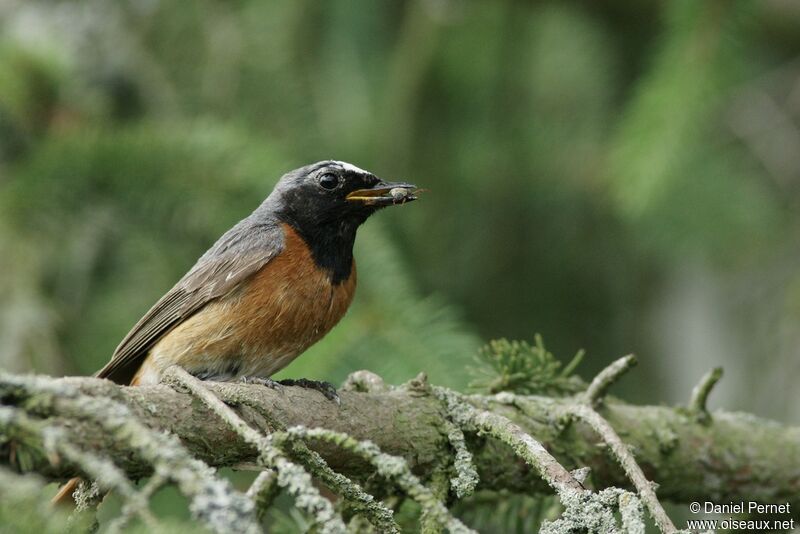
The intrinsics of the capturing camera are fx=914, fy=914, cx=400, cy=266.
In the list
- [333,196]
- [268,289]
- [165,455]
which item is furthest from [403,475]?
[333,196]

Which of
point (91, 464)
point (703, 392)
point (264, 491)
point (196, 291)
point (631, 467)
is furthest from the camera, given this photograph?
point (196, 291)

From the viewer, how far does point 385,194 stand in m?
4.54

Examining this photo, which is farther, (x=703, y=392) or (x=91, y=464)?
(x=703, y=392)

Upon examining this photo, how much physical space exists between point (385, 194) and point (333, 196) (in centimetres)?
29

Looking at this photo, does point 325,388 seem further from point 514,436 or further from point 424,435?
point 514,436

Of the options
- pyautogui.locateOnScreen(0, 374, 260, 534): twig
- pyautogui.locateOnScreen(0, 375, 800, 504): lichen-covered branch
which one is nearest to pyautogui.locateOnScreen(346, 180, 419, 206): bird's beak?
pyautogui.locateOnScreen(0, 375, 800, 504): lichen-covered branch

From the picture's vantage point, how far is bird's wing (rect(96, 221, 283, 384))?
4.34 m

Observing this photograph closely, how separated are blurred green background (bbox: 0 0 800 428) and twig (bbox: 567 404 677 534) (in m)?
1.05

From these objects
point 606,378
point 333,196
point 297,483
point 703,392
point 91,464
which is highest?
point 333,196

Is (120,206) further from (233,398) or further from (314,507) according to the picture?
(314,507)

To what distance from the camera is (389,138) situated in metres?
5.80

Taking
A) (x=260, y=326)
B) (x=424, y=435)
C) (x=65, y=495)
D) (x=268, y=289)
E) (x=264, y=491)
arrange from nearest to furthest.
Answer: (x=264, y=491) → (x=424, y=435) → (x=65, y=495) → (x=260, y=326) → (x=268, y=289)

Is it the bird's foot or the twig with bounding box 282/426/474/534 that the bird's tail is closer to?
the bird's foot

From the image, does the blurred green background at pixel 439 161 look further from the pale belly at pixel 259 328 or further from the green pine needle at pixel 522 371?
the green pine needle at pixel 522 371
